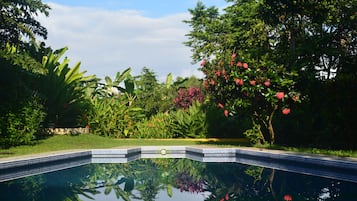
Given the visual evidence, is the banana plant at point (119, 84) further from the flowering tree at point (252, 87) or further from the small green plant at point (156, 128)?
the flowering tree at point (252, 87)

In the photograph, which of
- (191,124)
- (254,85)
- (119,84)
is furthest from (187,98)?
(254,85)

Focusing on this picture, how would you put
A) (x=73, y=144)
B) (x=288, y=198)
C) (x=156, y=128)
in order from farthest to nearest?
(x=156, y=128), (x=73, y=144), (x=288, y=198)

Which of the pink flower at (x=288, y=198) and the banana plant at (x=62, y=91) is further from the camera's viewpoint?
the banana plant at (x=62, y=91)

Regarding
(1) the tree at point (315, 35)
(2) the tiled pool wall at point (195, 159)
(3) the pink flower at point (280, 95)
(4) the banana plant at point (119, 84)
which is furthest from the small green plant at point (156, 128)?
(3) the pink flower at point (280, 95)

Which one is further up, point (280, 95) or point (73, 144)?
point (280, 95)

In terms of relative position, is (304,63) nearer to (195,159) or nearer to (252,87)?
(252,87)

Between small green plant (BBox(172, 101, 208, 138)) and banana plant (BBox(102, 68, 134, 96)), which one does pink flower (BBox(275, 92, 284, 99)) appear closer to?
small green plant (BBox(172, 101, 208, 138))

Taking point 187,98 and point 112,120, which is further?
point 187,98

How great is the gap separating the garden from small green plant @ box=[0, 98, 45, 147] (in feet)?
0.11

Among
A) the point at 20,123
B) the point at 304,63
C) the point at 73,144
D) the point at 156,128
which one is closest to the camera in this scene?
the point at 304,63

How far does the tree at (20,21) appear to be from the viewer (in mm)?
14477

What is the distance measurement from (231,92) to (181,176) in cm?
396

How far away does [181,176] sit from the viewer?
10.6 meters

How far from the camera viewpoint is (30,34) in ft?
47.6
